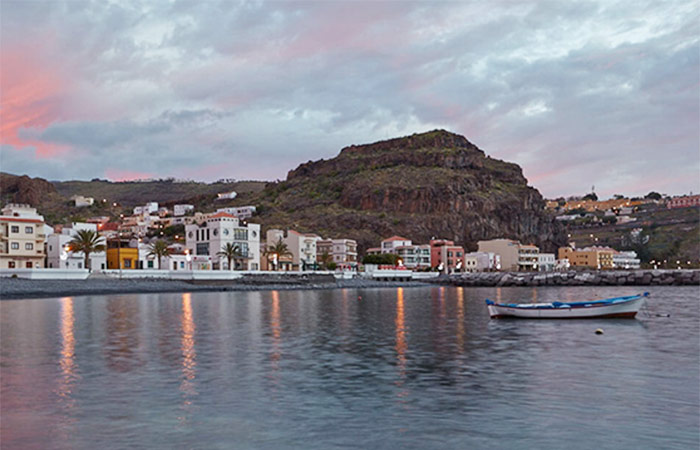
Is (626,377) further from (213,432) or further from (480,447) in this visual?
(213,432)

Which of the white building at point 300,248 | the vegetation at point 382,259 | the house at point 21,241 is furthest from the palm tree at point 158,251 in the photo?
the vegetation at point 382,259

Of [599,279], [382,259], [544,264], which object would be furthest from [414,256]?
[599,279]

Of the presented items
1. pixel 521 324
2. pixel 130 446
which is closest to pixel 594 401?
pixel 130 446

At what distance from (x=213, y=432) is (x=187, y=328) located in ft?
88.8

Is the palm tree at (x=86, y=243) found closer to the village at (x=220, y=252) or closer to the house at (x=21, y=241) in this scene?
the village at (x=220, y=252)

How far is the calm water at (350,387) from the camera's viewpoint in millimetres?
15273

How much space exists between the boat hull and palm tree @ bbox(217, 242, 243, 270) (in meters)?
78.3

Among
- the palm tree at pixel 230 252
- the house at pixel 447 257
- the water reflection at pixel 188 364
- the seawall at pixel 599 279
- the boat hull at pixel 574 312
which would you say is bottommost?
the seawall at pixel 599 279

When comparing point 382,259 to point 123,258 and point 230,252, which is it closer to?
point 230,252

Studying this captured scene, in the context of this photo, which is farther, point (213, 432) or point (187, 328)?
point (187, 328)

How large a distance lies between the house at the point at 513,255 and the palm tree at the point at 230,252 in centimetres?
9333

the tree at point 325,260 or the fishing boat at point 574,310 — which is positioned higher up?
the tree at point 325,260

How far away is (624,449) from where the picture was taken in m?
14.2

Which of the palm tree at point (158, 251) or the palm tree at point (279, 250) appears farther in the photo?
the palm tree at point (279, 250)
